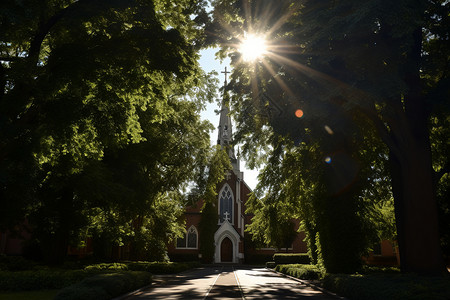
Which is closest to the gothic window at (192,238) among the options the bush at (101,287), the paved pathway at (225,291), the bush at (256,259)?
the bush at (256,259)

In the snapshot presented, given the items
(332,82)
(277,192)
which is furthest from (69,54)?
(277,192)

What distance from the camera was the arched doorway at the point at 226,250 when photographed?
155 feet

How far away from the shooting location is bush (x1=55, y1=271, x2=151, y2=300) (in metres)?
9.14

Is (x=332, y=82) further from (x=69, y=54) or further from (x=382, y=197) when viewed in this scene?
(x=382, y=197)

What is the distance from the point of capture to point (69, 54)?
426 inches

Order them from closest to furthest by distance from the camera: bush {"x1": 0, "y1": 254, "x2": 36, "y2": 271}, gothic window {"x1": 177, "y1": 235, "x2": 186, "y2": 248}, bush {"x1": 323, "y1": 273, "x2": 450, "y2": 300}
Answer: bush {"x1": 323, "y1": 273, "x2": 450, "y2": 300}
bush {"x1": 0, "y1": 254, "x2": 36, "y2": 271}
gothic window {"x1": 177, "y1": 235, "x2": 186, "y2": 248}

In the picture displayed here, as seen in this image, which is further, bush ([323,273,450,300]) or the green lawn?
the green lawn

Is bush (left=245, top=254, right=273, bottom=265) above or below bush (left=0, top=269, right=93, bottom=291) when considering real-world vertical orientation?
below

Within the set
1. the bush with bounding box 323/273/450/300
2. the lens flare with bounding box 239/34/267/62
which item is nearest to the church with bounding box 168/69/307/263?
the lens flare with bounding box 239/34/267/62

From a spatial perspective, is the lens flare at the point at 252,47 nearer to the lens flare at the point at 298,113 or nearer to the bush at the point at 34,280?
the lens flare at the point at 298,113

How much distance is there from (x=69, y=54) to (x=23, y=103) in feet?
6.68

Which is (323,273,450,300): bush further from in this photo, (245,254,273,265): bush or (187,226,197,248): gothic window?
(187,226,197,248): gothic window

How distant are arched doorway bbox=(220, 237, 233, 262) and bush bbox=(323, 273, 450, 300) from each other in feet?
119

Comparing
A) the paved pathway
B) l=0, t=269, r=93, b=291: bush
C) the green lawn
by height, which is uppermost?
l=0, t=269, r=93, b=291: bush
